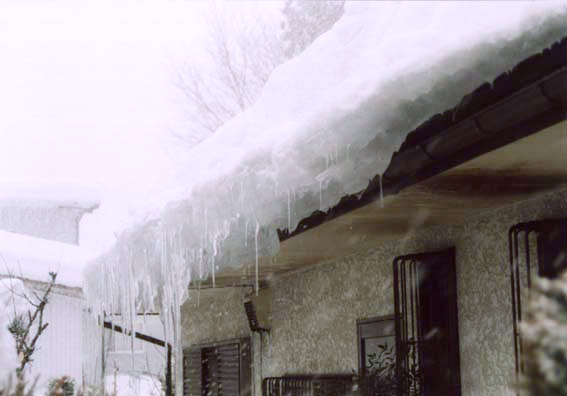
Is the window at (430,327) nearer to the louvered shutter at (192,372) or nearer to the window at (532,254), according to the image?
the window at (532,254)

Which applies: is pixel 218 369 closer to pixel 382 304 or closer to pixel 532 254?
pixel 382 304

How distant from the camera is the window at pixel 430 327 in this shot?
5.17 m

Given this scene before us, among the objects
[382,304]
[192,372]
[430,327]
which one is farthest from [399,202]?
[192,372]

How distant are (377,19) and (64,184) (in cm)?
1953

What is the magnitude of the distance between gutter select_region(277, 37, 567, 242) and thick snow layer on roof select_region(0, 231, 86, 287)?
882 centimetres

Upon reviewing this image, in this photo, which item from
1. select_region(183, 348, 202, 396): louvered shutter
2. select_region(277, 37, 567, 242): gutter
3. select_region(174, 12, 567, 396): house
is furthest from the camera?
select_region(183, 348, 202, 396): louvered shutter

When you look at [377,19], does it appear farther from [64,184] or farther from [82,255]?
[64,184]

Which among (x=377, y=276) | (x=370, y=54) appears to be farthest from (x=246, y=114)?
(x=377, y=276)

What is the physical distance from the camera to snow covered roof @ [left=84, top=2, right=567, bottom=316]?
2666mm

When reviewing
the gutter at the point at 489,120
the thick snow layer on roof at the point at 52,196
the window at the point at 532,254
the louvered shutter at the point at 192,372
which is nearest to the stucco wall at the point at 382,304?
the window at the point at 532,254

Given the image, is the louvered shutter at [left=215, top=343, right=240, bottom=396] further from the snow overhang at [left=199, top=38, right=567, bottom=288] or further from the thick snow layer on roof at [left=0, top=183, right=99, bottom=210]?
the thick snow layer on roof at [left=0, top=183, right=99, bottom=210]

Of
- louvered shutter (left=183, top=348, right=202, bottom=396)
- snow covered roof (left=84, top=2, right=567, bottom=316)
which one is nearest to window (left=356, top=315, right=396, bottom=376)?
snow covered roof (left=84, top=2, right=567, bottom=316)

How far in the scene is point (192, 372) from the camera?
39.3 feet

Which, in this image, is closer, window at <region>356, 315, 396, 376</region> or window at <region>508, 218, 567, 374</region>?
window at <region>508, 218, 567, 374</region>
